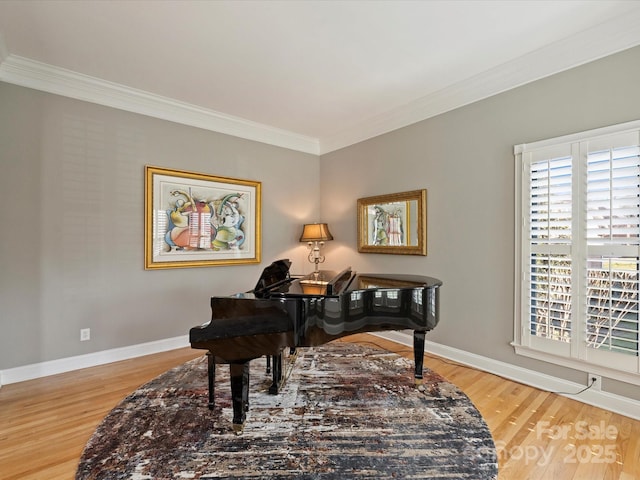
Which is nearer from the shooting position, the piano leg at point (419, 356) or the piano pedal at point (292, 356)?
the piano leg at point (419, 356)

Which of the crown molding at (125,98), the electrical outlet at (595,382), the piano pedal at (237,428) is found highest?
the crown molding at (125,98)

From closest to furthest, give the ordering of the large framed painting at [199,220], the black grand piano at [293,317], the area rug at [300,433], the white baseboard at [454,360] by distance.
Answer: the area rug at [300,433] < the black grand piano at [293,317] < the white baseboard at [454,360] < the large framed painting at [199,220]

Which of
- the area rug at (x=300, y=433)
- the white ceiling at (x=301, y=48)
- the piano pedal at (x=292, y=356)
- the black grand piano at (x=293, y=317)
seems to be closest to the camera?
the area rug at (x=300, y=433)

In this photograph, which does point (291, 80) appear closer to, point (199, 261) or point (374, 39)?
point (374, 39)

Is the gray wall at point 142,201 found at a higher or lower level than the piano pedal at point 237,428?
higher

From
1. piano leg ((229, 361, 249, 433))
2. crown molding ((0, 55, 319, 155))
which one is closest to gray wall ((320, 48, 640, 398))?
crown molding ((0, 55, 319, 155))

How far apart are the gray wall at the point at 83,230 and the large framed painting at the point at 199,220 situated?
0.12 metres

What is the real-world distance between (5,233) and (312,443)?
120 inches

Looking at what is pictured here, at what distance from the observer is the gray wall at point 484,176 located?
7.74 feet

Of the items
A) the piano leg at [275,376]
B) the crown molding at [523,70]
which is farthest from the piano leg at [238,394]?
the crown molding at [523,70]

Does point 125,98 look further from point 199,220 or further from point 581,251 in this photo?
point 581,251

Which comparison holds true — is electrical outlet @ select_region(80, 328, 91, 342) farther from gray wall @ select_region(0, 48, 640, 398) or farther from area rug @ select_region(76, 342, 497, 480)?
area rug @ select_region(76, 342, 497, 480)

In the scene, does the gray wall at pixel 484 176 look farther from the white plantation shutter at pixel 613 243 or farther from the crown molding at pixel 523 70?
the white plantation shutter at pixel 613 243

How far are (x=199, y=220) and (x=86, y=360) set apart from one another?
1771 millimetres
